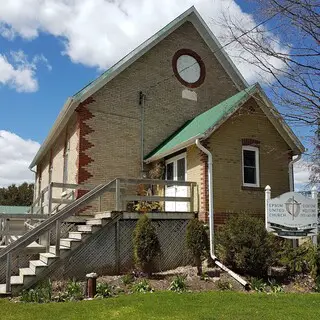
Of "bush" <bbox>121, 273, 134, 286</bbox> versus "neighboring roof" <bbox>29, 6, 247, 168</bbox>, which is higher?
"neighboring roof" <bbox>29, 6, 247, 168</bbox>

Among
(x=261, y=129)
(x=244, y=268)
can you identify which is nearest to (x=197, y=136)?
(x=261, y=129)

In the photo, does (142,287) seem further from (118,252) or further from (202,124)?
(202,124)

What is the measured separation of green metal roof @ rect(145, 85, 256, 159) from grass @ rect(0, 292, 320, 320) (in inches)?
228

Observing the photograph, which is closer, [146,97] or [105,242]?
[105,242]

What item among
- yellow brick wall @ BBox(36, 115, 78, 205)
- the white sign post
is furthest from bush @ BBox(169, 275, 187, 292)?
yellow brick wall @ BBox(36, 115, 78, 205)

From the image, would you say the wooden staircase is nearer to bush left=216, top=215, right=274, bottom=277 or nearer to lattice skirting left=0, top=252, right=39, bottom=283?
lattice skirting left=0, top=252, right=39, bottom=283

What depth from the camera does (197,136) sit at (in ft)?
44.8

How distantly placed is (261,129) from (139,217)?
19.2 ft

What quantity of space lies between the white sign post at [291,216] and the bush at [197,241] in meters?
2.23

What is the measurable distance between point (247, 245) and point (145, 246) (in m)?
2.82

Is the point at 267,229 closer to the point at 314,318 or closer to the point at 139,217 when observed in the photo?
the point at 139,217

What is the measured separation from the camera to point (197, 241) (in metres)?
11.7

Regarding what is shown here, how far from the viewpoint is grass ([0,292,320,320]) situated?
789 cm

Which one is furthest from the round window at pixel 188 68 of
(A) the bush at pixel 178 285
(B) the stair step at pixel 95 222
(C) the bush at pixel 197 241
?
(A) the bush at pixel 178 285
